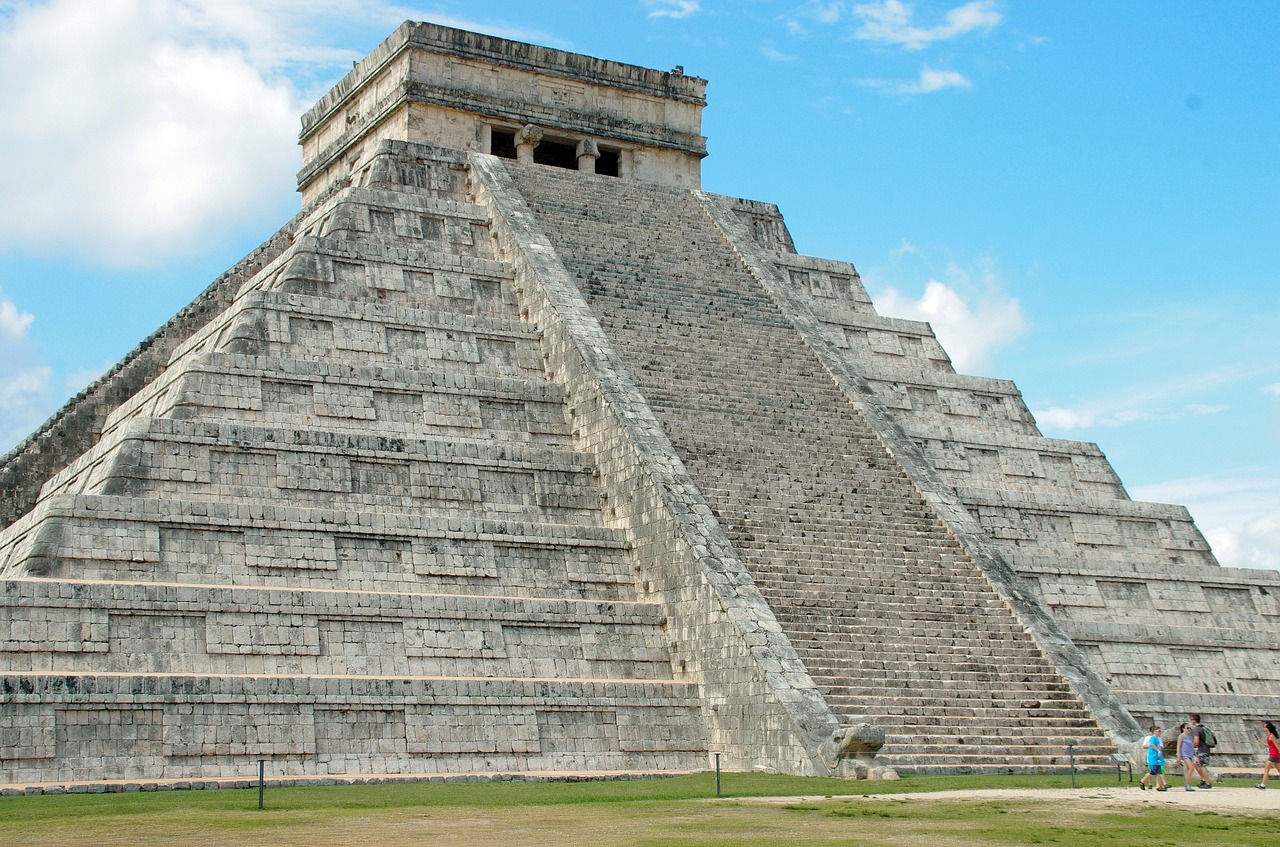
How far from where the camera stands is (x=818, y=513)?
20.5 m

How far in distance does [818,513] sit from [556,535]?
3392mm

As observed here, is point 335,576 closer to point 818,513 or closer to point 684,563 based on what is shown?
point 684,563

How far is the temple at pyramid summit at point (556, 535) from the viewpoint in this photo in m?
16.5

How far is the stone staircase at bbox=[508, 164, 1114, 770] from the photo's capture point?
17.9 metres

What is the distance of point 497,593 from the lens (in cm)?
1869

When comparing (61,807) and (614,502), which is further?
(614,502)

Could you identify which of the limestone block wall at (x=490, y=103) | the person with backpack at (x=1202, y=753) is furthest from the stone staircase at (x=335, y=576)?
the limestone block wall at (x=490, y=103)

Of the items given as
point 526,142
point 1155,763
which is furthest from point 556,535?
point 526,142

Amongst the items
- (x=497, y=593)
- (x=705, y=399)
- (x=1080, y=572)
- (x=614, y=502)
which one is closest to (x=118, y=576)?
(x=497, y=593)

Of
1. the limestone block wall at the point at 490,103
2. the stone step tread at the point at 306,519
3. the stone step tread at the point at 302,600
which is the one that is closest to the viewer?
the stone step tread at the point at 302,600

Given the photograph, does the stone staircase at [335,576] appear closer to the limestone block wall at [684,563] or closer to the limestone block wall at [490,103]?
the limestone block wall at [684,563]

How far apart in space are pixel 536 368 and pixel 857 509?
188 inches

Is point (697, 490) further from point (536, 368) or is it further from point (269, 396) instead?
point (269, 396)

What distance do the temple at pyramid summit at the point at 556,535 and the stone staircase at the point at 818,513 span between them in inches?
2.1
